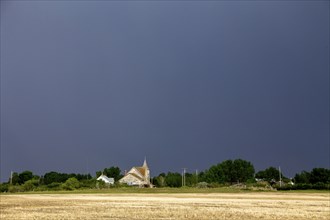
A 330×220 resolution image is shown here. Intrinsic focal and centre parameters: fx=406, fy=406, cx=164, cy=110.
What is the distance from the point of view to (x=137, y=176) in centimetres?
14338

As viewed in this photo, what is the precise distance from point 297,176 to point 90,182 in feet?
291

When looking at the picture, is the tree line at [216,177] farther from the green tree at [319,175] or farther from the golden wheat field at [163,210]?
the golden wheat field at [163,210]

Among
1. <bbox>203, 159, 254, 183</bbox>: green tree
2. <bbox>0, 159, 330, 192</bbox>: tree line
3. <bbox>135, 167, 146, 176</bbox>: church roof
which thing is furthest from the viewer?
<bbox>135, 167, 146, 176</bbox>: church roof

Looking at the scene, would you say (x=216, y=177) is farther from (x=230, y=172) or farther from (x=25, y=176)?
(x=25, y=176)

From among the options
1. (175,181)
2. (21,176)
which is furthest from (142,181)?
(21,176)

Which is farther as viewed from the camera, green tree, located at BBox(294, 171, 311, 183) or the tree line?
green tree, located at BBox(294, 171, 311, 183)

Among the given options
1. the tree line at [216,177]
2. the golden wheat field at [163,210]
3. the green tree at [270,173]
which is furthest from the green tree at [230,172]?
the golden wheat field at [163,210]

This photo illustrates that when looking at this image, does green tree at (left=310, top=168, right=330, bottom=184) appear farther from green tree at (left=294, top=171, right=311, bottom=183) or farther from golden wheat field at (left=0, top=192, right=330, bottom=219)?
golden wheat field at (left=0, top=192, right=330, bottom=219)

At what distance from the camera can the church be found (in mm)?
137125

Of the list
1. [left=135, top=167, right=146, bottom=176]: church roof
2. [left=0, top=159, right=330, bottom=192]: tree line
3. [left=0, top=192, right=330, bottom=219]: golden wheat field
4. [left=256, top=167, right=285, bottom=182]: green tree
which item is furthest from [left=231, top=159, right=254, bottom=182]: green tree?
[left=0, top=192, right=330, bottom=219]: golden wheat field

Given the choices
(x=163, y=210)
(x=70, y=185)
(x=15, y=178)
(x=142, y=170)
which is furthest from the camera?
(x=142, y=170)

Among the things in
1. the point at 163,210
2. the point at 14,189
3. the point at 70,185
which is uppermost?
the point at 70,185

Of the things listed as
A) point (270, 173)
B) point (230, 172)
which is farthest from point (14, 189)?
point (270, 173)

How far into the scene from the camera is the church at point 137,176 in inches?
5399
